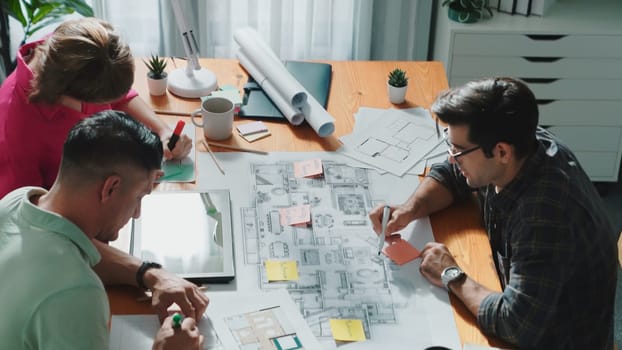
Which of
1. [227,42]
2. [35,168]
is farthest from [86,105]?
[227,42]

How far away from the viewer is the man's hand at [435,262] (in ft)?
6.00

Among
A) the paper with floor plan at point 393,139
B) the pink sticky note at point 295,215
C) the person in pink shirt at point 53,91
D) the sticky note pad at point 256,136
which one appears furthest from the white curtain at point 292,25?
the pink sticky note at point 295,215

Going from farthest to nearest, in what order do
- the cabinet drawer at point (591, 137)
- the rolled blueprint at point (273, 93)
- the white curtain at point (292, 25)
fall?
the white curtain at point (292, 25) < the cabinet drawer at point (591, 137) < the rolled blueprint at point (273, 93)

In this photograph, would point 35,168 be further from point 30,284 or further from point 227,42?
point 227,42

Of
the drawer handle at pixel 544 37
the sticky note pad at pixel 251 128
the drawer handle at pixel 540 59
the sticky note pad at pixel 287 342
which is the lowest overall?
the sticky note pad at pixel 287 342

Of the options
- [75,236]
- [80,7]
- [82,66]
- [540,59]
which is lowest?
[540,59]

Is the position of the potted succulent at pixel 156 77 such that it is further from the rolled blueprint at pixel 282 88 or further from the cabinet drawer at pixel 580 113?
the cabinet drawer at pixel 580 113

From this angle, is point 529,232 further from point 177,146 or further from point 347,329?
point 177,146

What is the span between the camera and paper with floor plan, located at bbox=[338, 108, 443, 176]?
227cm

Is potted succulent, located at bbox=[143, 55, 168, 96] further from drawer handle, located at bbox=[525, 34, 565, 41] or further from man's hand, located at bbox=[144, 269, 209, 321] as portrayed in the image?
Answer: drawer handle, located at bbox=[525, 34, 565, 41]

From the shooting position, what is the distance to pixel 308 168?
2.21 meters

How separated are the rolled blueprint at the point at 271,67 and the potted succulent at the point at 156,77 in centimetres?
29

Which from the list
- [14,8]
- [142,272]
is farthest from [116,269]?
[14,8]

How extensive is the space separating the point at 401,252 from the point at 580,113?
1.80m
